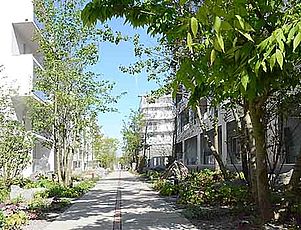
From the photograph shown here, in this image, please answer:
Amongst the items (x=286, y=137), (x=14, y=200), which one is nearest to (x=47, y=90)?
(x=14, y=200)

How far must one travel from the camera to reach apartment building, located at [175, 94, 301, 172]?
52.1ft

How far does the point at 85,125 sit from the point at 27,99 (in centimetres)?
415

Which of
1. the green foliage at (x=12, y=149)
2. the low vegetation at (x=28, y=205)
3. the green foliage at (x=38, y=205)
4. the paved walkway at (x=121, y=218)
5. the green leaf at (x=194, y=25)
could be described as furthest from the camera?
the green foliage at (x=12, y=149)

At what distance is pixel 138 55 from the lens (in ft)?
66.4

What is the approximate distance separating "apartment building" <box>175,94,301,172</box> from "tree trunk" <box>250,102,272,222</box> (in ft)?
4.23

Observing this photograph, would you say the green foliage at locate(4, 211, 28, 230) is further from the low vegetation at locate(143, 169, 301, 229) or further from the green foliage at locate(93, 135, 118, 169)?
the green foliage at locate(93, 135, 118, 169)

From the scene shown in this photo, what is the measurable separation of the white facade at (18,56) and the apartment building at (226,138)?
29.0ft

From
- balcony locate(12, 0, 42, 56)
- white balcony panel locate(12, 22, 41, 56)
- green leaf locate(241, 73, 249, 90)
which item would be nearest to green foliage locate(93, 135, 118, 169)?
white balcony panel locate(12, 22, 41, 56)

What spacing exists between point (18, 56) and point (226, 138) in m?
13.4

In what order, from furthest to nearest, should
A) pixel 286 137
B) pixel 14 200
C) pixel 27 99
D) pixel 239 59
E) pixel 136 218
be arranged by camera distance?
1. pixel 27 99
2. pixel 286 137
3. pixel 14 200
4. pixel 136 218
5. pixel 239 59

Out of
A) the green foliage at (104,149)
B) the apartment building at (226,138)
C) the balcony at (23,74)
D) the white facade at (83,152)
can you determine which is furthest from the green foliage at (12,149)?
the green foliage at (104,149)

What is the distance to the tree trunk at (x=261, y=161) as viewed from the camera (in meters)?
8.13

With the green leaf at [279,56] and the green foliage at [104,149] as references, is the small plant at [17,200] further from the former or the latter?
the green foliage at [104,149]

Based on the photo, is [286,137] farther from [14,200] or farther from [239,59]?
[239,59]
